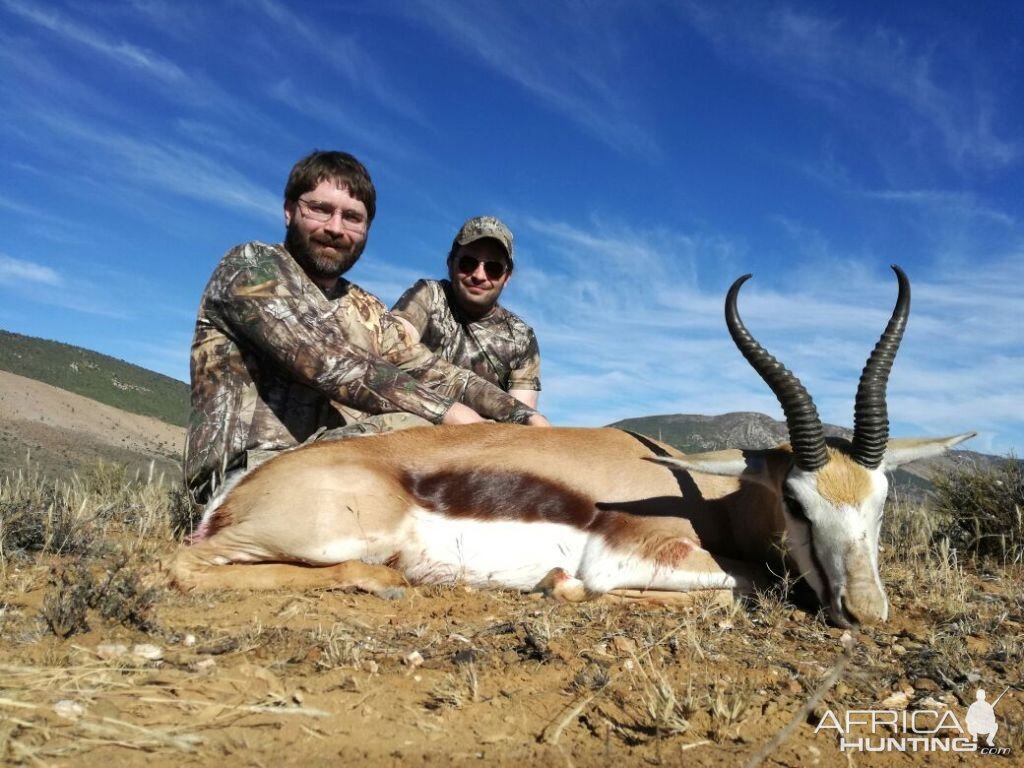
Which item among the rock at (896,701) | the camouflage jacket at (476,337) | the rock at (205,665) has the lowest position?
the rock at (205,665)

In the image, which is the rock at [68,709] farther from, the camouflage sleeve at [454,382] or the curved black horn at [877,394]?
the camouflage sleeve at [454,382]

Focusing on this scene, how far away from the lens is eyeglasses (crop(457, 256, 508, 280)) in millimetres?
7094

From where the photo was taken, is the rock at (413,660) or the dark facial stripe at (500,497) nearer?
the rock at (413,660)

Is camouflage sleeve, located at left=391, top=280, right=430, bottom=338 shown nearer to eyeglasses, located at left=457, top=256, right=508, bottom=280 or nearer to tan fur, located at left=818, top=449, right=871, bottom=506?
eyeglasses, located at left=457, top=256, right=508, bottom=280

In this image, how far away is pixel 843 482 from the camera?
3.78 metres

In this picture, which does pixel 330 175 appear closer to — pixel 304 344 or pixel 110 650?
pixel 304 344

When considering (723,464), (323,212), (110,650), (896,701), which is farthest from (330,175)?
(896,701)

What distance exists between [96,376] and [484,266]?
36726mm

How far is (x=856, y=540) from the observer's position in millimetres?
3596

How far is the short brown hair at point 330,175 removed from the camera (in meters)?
5.43

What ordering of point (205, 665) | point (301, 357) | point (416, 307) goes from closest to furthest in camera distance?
point (205, 665), point (301, 357), point (416, 307)

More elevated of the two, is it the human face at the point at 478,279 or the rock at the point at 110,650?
the human face at the point at 478,279

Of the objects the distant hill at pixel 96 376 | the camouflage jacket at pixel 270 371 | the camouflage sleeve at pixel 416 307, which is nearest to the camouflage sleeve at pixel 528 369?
the camouflage sleeve at pixel 416 307

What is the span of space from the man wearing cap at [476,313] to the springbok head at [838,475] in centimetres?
331
